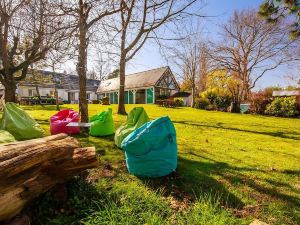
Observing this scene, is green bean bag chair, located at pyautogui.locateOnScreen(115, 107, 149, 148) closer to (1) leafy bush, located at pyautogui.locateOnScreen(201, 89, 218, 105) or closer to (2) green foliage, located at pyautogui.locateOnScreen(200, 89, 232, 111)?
(2) green foliage, located at pyautogui.locateOnScreen(200, 89, 232, 111)

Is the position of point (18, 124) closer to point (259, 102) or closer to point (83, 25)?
point (83, 25)

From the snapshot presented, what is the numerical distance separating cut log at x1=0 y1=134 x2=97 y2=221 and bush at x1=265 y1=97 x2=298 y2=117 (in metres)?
19.0

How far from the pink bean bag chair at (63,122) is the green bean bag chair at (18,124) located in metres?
0.81

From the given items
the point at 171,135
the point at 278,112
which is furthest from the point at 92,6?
the point at 278,112

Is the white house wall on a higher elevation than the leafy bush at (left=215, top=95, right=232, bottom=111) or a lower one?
higher

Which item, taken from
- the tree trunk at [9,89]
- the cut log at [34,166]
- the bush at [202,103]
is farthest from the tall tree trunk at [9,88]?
the bush at [202,103]

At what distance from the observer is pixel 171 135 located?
4.18 metres

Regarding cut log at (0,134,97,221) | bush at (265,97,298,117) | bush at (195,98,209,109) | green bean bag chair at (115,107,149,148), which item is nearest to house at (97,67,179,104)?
bush at (195,98,209,109)

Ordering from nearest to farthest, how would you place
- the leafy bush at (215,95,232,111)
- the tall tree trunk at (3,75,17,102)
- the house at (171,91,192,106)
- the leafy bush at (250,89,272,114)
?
the tall tree trunk at (3,75,17,102)
the leafy bush at (250,89,272,114)
the leafy bush at (215,95,232,111)
the house at (171,91,192,106)

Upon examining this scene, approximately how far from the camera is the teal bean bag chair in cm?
400

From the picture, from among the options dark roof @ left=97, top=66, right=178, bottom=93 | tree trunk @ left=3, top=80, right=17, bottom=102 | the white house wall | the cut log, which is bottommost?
the cut log

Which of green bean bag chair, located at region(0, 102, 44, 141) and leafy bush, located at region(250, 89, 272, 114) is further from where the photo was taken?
leafy bush, located at region(250, 89, 272, 114)

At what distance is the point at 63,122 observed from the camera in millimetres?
7418

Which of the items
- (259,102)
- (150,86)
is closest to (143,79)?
(150,86)
